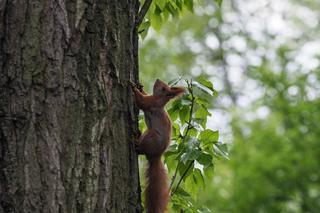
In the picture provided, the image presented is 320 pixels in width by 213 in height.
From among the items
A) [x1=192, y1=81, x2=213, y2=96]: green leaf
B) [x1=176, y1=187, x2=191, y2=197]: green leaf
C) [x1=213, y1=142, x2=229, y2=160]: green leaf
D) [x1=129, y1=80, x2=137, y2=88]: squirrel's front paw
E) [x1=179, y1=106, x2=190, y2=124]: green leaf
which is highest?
[x1=192, y1=81, x2=213, y2=96]: green leaf

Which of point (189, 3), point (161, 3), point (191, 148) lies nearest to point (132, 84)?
point (191, 148)

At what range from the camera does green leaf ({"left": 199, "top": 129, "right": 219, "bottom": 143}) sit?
2418mm

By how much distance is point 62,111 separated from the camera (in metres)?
1.86

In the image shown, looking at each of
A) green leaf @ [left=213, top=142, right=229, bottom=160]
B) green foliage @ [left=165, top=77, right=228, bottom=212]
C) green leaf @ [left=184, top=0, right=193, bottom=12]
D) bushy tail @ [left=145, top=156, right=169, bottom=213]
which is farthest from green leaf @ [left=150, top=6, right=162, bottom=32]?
green leaf @ [left=213, top=142, right=229, bottom=160]

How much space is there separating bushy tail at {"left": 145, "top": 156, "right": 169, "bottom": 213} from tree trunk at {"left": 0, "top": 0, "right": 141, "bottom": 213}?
1.20ft

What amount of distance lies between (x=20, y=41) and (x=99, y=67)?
0.86 feet

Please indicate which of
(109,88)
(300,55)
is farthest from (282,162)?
(109,88)

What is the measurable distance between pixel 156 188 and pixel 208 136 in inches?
11.6

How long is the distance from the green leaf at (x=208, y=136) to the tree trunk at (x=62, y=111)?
45 centimetres

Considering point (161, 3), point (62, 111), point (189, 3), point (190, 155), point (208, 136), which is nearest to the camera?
point (62, 111)

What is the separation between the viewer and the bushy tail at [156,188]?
2.41 metres

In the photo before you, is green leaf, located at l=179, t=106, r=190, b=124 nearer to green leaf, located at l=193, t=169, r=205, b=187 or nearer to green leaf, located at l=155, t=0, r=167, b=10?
green leaf, located at l=193, t=169, r=205, b=187

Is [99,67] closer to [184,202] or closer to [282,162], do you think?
[184,202]

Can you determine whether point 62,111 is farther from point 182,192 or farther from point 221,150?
point 182,192
